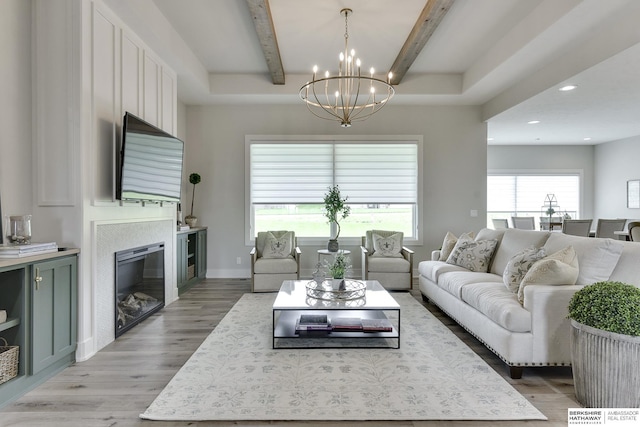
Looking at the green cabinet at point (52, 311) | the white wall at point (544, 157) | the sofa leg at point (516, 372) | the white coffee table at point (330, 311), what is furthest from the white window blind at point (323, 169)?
the white wall at point (544, 157)

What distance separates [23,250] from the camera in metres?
2.24

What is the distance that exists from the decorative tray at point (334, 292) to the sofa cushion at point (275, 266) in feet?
4.40

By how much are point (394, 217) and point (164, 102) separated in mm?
3867

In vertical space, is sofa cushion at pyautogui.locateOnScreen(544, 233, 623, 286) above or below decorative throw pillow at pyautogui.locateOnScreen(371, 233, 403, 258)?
above

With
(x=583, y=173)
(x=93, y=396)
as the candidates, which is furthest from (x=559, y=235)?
(x=583, y=173)

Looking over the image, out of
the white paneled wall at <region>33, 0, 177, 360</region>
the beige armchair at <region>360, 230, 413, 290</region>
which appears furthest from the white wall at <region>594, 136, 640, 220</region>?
the white paneled wall at <region>33, 0, 177, 360</region>

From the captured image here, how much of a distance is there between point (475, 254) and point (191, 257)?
155 inches

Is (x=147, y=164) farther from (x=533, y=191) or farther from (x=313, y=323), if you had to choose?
(x=533, y=191)

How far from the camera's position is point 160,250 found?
412cm

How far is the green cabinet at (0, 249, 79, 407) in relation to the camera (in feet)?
7.25

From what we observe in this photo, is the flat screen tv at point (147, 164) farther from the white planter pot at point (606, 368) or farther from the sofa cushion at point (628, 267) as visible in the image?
the sofa cushion at point (628, 267)

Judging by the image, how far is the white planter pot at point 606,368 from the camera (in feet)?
6.13

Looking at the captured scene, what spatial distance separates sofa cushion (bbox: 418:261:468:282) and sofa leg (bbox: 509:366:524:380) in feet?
4.97

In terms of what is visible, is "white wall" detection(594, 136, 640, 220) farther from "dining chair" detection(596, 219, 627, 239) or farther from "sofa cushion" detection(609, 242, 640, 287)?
"sofa cushion" detection(609, 242, 640, 287)
